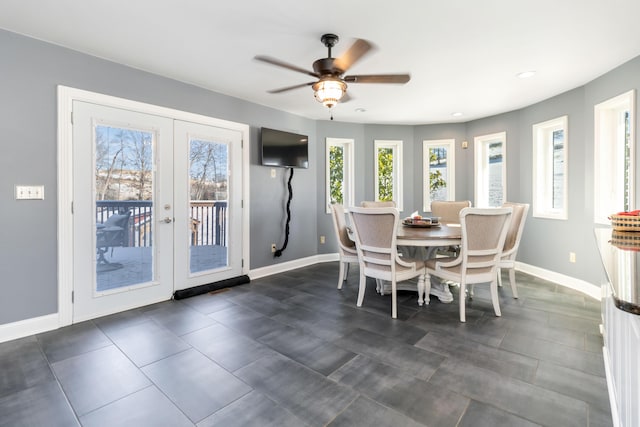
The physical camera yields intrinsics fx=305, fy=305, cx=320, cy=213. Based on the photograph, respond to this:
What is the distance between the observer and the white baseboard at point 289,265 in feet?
14.6

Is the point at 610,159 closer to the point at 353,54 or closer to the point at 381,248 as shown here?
the point at 381,248

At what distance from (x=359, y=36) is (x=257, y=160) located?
2379 mm

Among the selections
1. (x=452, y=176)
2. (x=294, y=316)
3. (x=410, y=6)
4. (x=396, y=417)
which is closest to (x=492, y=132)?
(x=452, y=176)

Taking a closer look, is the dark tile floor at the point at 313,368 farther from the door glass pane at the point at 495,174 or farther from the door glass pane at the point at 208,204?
the door glass pane at the point at 495,174

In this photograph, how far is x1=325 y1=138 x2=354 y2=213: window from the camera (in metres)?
5.72

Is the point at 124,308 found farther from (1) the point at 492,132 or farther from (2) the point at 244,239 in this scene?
(1) the point at 492,132

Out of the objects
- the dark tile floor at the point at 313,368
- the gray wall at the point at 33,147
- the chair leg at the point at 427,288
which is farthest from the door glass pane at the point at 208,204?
the chair leg at the point at 427,288

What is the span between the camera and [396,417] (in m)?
1.60

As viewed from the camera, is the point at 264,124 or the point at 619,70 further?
the point at 264,124

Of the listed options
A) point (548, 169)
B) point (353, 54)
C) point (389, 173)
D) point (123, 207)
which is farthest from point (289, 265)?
point (548, 169)

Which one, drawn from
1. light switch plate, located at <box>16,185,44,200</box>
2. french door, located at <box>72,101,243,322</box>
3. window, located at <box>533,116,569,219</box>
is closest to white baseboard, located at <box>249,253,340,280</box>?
french door, located at <box>72,101,243,322</box>

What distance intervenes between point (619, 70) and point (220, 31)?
4.01 meters

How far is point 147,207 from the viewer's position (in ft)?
10.9

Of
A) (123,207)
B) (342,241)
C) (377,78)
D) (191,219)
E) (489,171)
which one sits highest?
(377,78)
